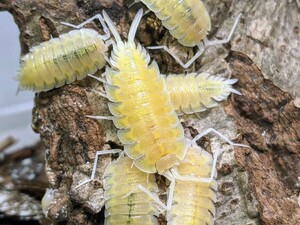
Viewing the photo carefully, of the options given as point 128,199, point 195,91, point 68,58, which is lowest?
point 128,199

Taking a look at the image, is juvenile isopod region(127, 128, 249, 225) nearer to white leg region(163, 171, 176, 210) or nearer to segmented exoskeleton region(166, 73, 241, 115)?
white leg region(163, 171, 176, 210)

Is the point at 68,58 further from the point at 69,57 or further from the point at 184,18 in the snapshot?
the point at 184,18

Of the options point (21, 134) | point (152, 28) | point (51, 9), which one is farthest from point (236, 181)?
point (21, 134)

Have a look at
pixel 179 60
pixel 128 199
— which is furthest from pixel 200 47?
pixel 128 199

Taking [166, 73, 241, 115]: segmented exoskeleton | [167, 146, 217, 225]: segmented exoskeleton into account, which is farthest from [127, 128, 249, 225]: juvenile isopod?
[166, 73, 241, 115]: segmented exoskeleton

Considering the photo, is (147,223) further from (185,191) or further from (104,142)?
(104,142)

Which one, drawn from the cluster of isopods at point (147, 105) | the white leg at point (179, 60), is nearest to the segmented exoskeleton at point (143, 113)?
the cluster of isopods at point (147, 105)
